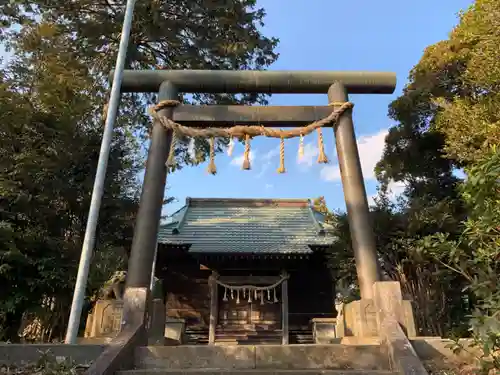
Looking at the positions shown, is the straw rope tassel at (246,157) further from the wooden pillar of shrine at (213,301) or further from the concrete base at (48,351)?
the wooden pillar of shrine at (213,301)

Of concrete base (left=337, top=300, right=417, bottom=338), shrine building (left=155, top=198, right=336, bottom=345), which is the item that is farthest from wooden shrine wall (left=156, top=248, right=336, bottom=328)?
concrete base (left=337, top=300, right=417, bottom=338)

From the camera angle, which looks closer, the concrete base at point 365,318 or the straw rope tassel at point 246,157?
the concrete base at point 365,318

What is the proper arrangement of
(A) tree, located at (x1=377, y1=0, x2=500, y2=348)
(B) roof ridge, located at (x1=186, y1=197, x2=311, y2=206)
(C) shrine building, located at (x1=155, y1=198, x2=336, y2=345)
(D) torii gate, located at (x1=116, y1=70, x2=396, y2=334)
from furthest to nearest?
(B) roof ridge, located at (x1=186, y1=197, x2=311, y2=206)
(C) shrine building, located at (x1=155, y1=198, x2=336, y2=345)
(A) tree, located at (x1=377, y1=0, x2=500, y2=348)
(D) torii gate, located at (x1=116, y1=70, x2=396, y2=334)

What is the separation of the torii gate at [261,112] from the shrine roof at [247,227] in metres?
6.23

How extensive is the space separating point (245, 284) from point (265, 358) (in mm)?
8734

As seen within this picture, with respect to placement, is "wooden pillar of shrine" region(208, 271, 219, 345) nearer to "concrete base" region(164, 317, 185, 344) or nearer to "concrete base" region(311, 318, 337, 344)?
"concrete base" region(164, 317, 185, 344)

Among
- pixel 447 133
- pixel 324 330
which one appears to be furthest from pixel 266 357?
pixel 447 133

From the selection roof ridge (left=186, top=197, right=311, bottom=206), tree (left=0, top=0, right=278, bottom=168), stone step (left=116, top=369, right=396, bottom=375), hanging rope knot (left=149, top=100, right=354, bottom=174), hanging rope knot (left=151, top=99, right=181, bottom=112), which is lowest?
stone step (left=116, top=369, right=396, bottom=375)

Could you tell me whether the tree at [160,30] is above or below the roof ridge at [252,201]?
above

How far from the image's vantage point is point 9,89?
9102mm

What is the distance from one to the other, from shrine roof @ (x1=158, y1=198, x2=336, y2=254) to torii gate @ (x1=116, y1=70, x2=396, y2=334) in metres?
6.23

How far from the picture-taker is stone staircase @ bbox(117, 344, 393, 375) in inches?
181

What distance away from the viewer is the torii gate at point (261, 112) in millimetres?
6262

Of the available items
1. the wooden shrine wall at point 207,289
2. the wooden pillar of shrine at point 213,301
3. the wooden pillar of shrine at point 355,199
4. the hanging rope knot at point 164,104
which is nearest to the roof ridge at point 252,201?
the wooden shrine wall at point 207,289
